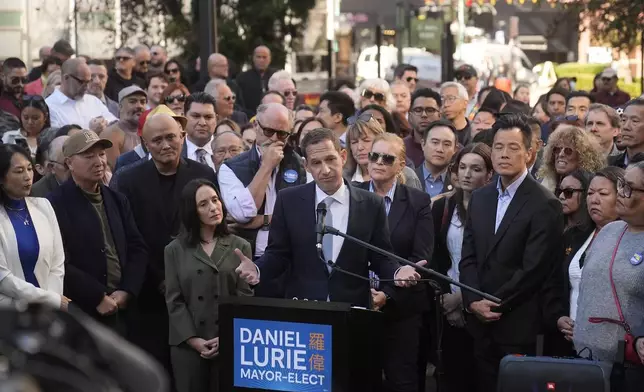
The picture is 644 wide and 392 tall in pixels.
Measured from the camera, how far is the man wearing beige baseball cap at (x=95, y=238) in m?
8.31

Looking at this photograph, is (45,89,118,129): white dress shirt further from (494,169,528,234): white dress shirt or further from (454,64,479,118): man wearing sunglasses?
(494,169,528,234): white dress shirt

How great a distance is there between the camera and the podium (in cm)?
679

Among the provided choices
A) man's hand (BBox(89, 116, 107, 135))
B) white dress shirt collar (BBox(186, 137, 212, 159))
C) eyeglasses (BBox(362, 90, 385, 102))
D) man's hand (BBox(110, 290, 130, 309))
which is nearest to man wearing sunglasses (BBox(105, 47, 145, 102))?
eyeglasses (BBox(362, 90, 385, 102))

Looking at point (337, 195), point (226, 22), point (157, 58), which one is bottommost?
point (337, 195)

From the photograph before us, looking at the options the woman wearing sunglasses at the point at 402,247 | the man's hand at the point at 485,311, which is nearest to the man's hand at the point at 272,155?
the woman wearing sunglasses at the point at 402,247

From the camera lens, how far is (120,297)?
840 centimetres

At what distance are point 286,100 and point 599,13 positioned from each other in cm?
873

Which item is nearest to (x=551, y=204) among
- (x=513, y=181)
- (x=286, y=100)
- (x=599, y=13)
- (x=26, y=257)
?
(x=513, y=181)

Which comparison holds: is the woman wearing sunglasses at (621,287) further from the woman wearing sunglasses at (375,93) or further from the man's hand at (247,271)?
the woman wearing sunglasses at (375,93)

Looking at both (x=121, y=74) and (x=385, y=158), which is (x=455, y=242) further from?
(x=121, y=74)

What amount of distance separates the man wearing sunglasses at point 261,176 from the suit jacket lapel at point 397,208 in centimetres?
97

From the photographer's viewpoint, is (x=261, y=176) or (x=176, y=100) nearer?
(x=261, y=176)

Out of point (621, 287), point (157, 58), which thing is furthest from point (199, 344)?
point (157, 58)

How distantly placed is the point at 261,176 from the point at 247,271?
1.67 m
